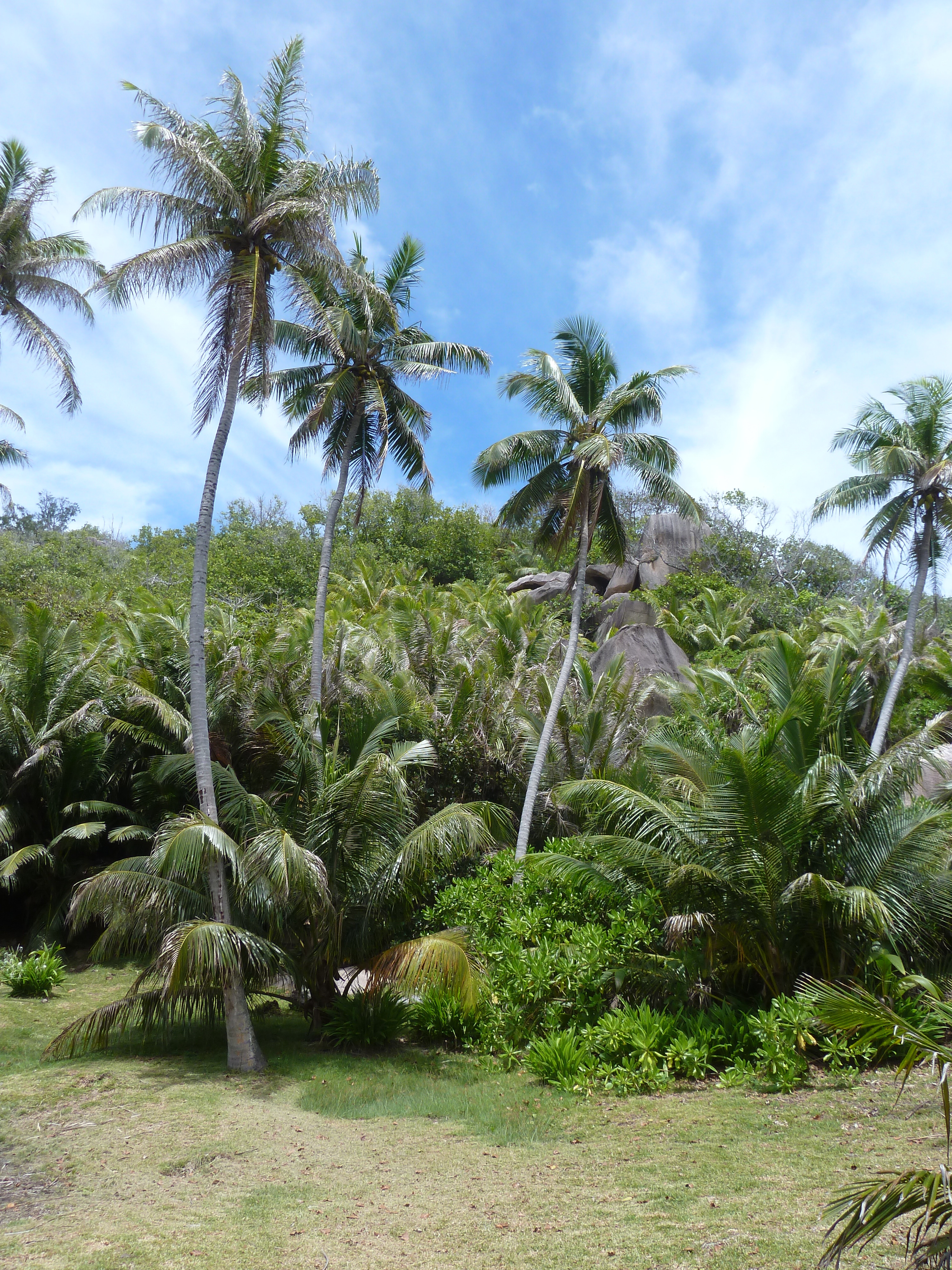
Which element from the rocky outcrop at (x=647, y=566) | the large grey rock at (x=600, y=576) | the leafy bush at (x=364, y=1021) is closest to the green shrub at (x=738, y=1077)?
the leafy bush at (x=364, y=1021)

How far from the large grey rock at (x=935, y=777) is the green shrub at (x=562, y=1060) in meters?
7.06

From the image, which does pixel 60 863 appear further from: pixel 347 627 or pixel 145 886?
pixel 347 627

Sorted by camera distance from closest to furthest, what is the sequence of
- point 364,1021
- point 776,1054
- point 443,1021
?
1. point 776,1054
2. point 364,1021
3. point 443,1021

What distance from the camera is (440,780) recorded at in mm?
18531

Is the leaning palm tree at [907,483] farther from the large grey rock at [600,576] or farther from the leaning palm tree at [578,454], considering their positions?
the large grey rock at [600,576]

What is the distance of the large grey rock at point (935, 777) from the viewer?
13203 mm

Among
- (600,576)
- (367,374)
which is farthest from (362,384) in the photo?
(600,576)

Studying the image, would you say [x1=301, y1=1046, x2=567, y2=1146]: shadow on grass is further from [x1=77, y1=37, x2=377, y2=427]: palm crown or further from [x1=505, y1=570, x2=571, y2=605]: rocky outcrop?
[x1=505, y1=570, x2=571, y2=605]: rocky outcrop

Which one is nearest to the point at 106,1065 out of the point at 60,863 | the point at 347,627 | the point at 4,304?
the point at 60,863

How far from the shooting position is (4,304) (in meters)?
17.5

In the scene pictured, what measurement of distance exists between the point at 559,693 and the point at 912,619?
28.8 feet

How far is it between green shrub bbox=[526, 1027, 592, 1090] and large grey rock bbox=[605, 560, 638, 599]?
89.2 ft

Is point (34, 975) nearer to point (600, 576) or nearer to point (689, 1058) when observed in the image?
point (689, 1058)

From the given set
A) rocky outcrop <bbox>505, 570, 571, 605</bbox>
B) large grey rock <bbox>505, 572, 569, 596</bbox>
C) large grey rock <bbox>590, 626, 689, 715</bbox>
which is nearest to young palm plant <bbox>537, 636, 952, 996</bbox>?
large grey rock <bbox>590, 626, 689, 715</bbox>
